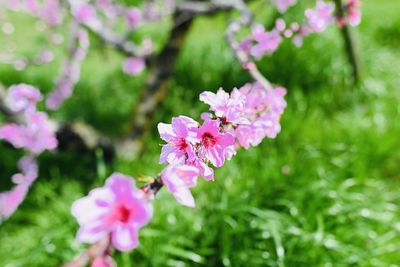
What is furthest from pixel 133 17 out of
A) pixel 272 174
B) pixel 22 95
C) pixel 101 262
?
pixel 101 262

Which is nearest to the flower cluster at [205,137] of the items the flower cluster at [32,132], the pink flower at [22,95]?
the pink flower at [22,95]

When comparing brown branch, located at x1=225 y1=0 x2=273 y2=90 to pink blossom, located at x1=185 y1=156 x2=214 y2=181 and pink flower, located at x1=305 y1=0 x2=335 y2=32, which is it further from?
pink blossom, located at x1=185 y1=156 x2=214 y2=181

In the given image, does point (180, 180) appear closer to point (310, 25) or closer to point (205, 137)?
point (205, 137)

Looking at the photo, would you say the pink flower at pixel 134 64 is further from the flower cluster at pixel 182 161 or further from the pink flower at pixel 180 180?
the pink flower at pixel 180 180

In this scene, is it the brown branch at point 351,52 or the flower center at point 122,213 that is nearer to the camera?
the flower center at point 122,213

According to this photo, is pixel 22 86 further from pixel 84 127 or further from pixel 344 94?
pixel 344 94

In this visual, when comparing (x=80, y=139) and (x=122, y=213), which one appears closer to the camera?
(x=122, y=213)

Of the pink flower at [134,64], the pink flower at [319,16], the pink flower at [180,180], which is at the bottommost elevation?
the pink flower at [180,180]
